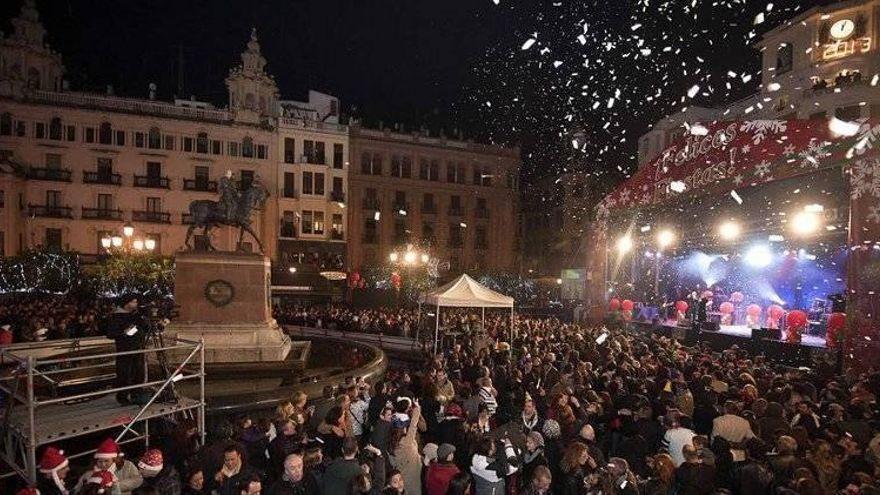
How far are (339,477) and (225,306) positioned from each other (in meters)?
8.94

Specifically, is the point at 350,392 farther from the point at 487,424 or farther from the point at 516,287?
the point at 516,287

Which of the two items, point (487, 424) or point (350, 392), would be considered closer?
point (487, 424)

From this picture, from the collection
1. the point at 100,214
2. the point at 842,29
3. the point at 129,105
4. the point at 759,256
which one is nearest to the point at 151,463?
the point at 759,256

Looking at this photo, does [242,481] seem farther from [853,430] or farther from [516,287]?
[516,287]

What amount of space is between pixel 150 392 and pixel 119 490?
296 centimetres

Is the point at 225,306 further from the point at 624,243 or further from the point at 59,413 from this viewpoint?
the point at 624,243

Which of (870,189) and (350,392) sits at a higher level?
(870,189)

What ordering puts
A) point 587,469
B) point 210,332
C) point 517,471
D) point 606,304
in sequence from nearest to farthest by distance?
point 587,469, point 517,471, point 210,332, point 606,304

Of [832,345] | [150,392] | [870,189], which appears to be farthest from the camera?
[832,345]

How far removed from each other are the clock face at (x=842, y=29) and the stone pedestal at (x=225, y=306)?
114ft

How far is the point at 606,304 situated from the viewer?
24469 millimetres

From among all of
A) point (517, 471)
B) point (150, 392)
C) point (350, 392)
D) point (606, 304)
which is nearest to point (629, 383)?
point (517, 471)

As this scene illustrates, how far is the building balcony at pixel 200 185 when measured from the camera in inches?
1772

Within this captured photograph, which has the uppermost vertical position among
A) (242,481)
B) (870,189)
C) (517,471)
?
(870,189)
